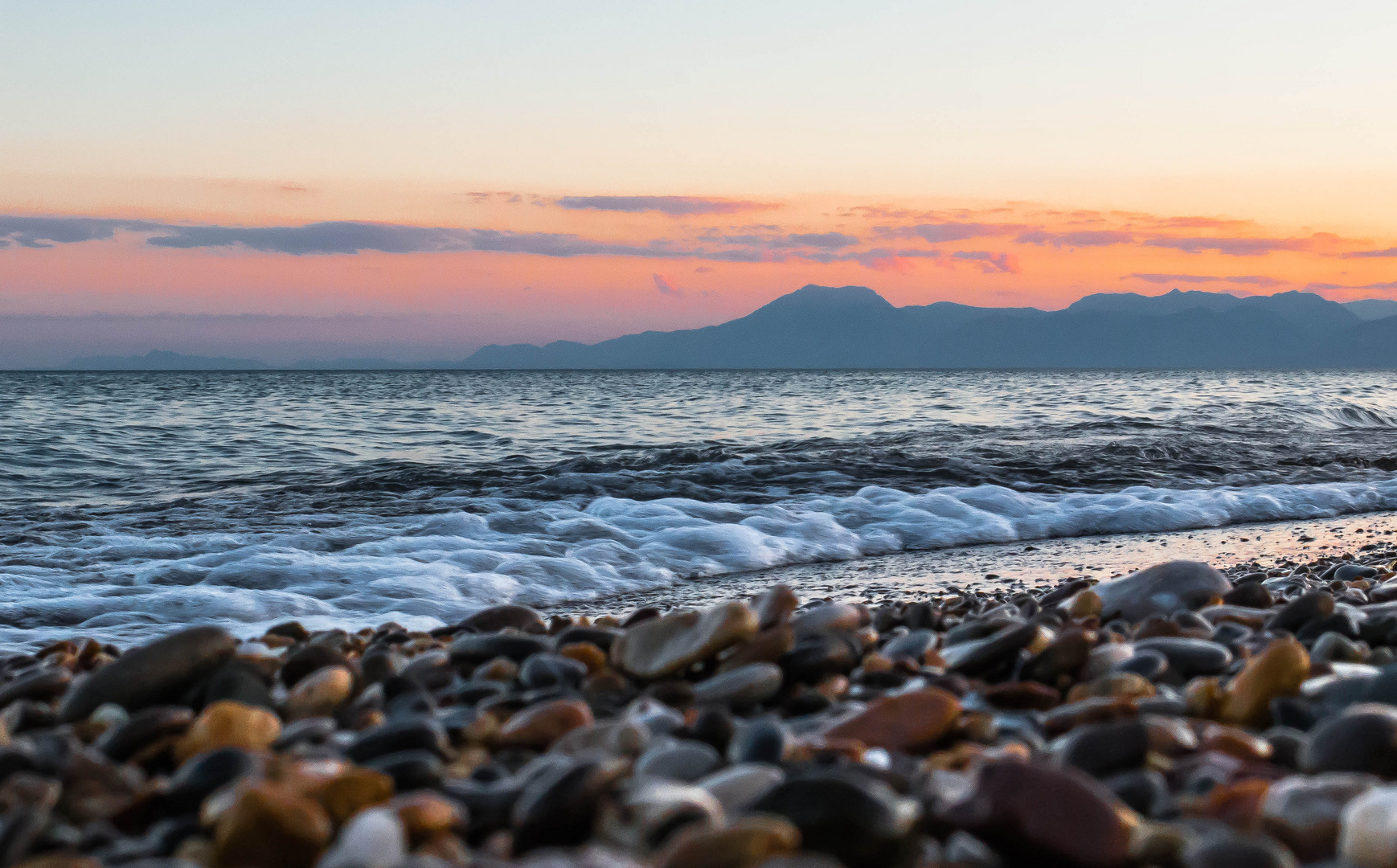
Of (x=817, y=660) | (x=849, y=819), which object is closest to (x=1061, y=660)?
(x=817, y=660)

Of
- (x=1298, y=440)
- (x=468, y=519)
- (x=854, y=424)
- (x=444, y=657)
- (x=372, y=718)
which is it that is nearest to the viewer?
(x=372, y=718)

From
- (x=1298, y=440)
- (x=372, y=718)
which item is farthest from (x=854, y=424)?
(x=372, y=718)

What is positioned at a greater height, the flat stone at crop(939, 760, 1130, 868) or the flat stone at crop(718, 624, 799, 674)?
the flat stone at crop(939, 760, 1130, 868)

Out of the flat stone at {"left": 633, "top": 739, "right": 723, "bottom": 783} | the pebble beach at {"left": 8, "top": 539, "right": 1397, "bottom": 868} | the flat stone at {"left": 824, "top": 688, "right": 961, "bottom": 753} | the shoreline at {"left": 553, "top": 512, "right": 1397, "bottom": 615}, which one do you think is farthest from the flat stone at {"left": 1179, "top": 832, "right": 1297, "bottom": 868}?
the shoreline at {"left": 553, "top": 512, "right": 1397, "bottom": 615}

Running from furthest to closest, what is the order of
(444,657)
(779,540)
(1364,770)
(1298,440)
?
(1298,440) < (779,540) < (444,657) < (1364,770)

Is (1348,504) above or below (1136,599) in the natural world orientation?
below

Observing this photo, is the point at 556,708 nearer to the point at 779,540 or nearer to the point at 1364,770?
the point at 1364,770

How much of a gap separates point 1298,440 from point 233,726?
1641 centimetres

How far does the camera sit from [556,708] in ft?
6.14

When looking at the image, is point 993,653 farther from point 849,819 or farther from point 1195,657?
point 849,819

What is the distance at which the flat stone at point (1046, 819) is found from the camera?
1.24 meters

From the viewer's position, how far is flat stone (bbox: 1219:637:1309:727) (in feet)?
6.27

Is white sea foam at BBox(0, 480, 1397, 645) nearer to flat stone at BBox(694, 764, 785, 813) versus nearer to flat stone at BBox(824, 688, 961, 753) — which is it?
flat stone at BBox(824, 688, 961, 753)

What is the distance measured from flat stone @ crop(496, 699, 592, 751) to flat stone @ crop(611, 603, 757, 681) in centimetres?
45
